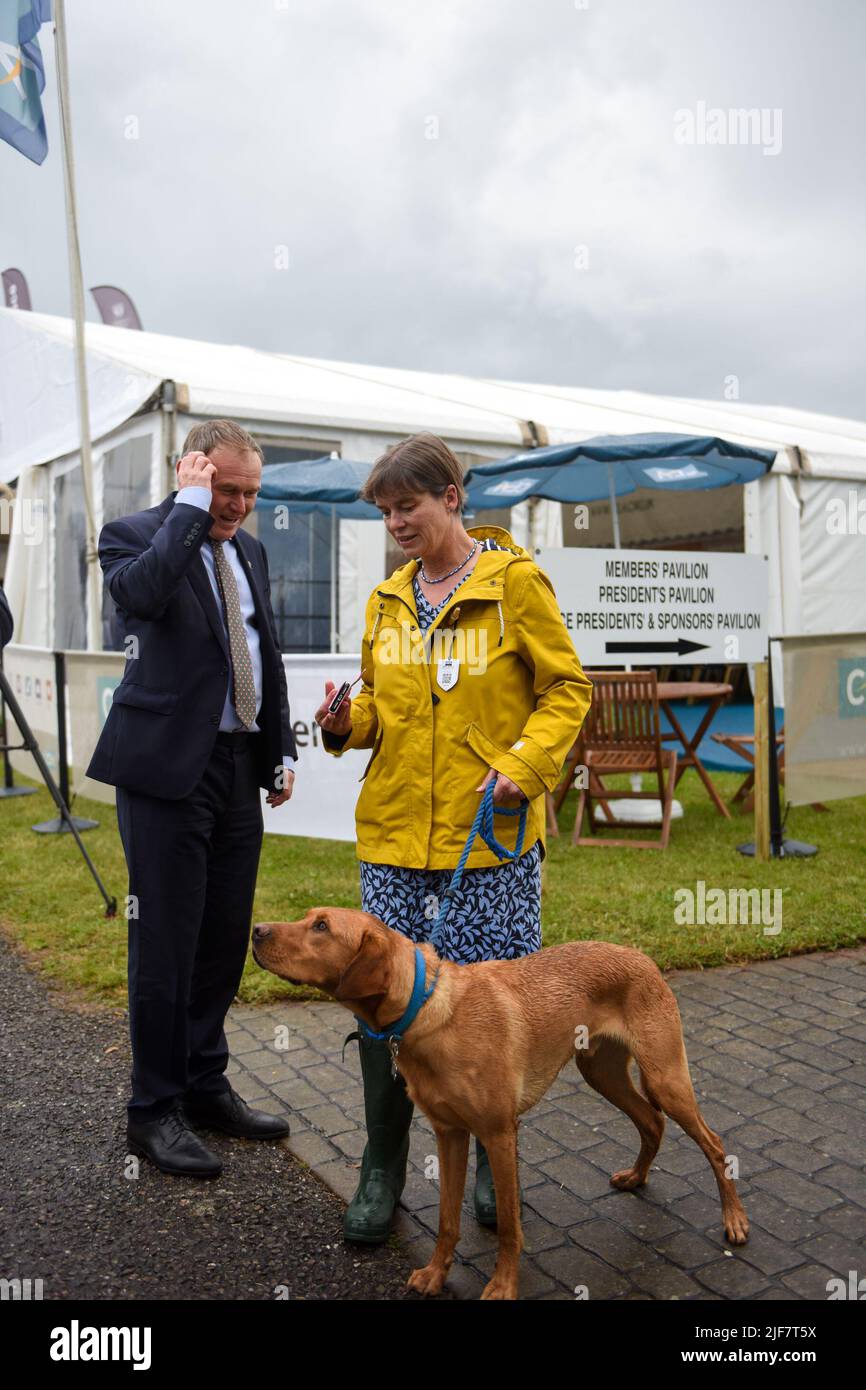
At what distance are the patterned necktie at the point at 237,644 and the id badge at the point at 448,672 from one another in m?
0.74

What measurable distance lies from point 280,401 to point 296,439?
18.3 inches

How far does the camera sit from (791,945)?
5.14 metres

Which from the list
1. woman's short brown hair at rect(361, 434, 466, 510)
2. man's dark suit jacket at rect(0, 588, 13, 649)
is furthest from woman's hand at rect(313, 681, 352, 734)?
man's dark suit jacket at rect(0, 588, 13, 649)

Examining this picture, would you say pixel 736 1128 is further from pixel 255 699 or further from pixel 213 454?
pixel 213 454

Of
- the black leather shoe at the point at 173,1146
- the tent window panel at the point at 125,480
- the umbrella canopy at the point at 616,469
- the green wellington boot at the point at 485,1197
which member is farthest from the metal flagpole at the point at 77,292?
the green wellington boot at the point at 485,1197

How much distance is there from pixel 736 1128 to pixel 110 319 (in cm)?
2049

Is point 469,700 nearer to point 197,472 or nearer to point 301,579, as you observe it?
point 197,472

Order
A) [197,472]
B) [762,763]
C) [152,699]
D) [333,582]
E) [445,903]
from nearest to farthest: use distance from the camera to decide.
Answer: [445,903]
[197,472]
[152,699]
[762,763]
[333,582]

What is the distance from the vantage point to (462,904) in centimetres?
275

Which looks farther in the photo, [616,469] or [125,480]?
[125,480]

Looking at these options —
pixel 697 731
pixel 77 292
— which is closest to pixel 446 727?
pixel 697 731

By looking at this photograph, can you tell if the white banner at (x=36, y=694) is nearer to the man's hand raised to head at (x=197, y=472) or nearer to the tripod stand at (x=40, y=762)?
the tripod stand at (x=40, y=762)

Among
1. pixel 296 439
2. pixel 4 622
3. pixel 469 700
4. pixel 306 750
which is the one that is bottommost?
pixel 306 750

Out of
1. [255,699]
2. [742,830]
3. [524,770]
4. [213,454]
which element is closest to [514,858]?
[524,770]
